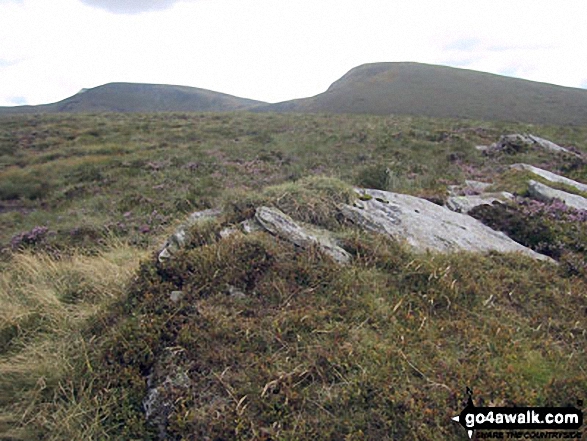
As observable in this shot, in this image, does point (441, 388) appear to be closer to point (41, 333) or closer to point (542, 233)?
point (41, 333)

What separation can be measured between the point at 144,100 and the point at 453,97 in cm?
14184

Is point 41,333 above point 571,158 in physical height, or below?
below

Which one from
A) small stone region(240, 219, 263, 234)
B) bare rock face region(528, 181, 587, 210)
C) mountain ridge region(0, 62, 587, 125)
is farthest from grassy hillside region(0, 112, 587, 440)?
mountain ridge region(0, 62, 587, 125)

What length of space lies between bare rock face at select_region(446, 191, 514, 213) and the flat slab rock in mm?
698

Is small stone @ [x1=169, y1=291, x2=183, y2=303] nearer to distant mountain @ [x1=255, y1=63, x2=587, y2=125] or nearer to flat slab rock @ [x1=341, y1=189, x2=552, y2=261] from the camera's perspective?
flat slab rock @ [x1=341, y1=189, x2=552, y2=261]

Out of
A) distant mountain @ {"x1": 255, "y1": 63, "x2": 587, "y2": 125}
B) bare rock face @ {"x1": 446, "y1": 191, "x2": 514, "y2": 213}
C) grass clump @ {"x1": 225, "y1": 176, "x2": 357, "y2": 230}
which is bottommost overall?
bare rock face @ {"x1": 446, "y1": 191, "x2": 514, "y2": 213}

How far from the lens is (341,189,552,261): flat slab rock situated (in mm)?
5883

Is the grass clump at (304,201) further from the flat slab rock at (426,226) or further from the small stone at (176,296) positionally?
the small stone at (176,296)

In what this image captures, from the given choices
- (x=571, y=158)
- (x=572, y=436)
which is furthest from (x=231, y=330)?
(x=571, y=158)

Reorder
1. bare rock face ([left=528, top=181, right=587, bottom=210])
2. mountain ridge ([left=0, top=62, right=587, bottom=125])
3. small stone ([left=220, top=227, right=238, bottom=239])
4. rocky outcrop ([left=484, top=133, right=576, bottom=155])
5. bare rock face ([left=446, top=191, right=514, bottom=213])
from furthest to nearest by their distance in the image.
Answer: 1. mountain ridge ([left=0, top=62, right=587, bottom=125])
2. rocky outcrop ([left=484, top=133, right=576, bottom=155])
3. bare rock face ([left=528, top=181, right=587, bottom=210])
4. bare rock face ([left=446, top=191, right=514, bottom=213])
5. small stone ([left=220, top=227, right=238, bottom=239])

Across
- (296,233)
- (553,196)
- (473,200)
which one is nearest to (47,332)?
(296,233)

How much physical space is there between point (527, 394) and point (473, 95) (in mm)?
94173

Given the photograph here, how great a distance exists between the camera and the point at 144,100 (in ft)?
567

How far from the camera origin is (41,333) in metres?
4.41
